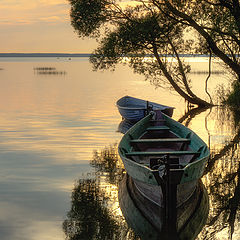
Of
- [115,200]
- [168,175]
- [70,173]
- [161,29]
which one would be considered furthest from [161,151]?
[161,29]

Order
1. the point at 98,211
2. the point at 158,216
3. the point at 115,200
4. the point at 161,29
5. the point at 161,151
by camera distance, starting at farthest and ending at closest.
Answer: the point at 161,29 < the point at 161,151 < the point at 115,200 < the point at 98,211 < the point at 158,216

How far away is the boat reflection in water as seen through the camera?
10.4 metres

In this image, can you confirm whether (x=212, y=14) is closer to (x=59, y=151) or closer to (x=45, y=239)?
(x=59, y=151)

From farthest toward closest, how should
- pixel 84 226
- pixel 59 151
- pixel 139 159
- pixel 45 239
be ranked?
pixel 59 151
pixel 139 159
pixel 84 226
pixel 45 239

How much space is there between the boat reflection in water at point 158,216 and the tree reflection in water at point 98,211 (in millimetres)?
262

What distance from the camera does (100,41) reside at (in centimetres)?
3441

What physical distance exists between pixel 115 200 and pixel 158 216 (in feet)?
7.76

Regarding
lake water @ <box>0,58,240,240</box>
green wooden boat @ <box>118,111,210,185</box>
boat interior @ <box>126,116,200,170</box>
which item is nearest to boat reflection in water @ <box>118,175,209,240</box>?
A: lake water @ <box>0,58,240,240</box>

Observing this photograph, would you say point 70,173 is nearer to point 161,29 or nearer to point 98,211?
point 98,211

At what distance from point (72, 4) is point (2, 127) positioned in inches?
433

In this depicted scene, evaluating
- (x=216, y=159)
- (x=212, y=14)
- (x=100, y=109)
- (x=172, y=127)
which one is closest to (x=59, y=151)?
(x=172, y=127)

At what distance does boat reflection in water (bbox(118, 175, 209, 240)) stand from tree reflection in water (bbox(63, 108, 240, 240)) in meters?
0.21

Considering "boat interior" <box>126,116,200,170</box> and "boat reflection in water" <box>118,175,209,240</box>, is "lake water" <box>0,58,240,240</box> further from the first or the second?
"boat interior" <box>126,116,200,170</box>

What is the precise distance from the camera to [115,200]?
13.0 meters
